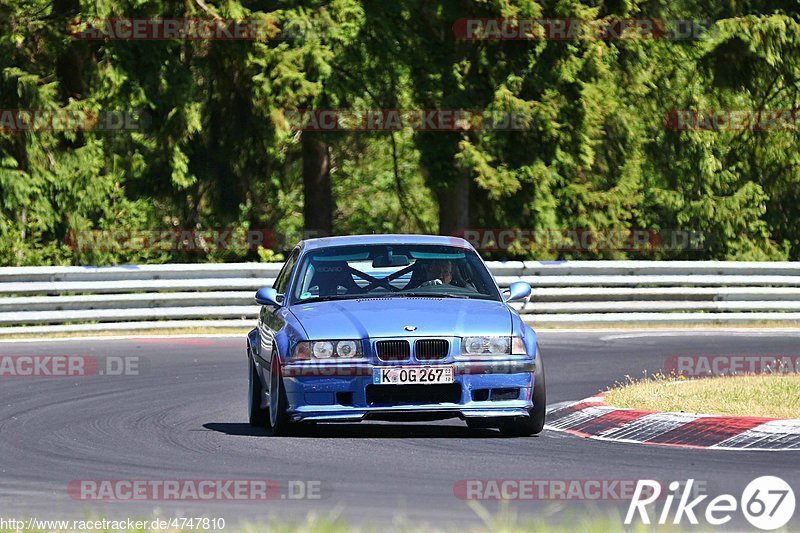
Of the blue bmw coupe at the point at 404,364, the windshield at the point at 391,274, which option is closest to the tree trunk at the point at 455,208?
the windshield at the point at 391,274

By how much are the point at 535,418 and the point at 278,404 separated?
72.2 inches

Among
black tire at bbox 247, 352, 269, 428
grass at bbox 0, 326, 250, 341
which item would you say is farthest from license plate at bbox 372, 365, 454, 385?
grass at bbox 0, 326, 250, 341

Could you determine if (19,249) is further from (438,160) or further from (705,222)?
(705,222)

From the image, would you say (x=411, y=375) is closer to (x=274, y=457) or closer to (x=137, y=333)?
(x=274, y=457)

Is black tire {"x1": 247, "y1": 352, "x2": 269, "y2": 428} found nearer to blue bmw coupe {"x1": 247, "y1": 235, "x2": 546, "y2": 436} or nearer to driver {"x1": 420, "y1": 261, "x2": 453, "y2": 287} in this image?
blue bmw coupe {"x1": 247, "y1": 235, "x2": 546, "y2": 436}

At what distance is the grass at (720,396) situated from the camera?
11812 millimetres

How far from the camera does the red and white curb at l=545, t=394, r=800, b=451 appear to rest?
10.6 meters

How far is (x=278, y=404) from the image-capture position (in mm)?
11086

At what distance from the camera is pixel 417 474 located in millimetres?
9211

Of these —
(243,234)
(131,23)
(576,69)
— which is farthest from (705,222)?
(131,23)

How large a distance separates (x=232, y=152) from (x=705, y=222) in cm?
1132

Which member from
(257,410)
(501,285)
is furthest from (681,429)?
(501,285)

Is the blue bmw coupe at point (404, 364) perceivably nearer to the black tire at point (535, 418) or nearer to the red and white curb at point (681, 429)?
the black tire at point (535, 418)

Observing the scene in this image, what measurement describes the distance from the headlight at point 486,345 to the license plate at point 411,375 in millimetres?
208
